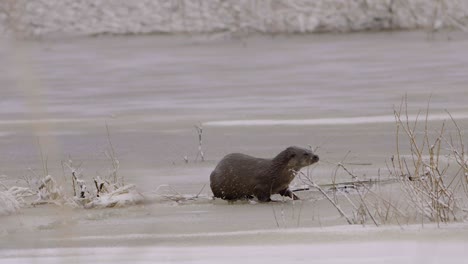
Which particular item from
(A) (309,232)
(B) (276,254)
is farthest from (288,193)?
(B) (276,254)

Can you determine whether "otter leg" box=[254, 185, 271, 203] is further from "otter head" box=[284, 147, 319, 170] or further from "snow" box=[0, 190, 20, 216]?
"snow" box=[0, 190, 20, 216]

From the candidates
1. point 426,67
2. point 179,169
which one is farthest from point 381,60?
point 179,169

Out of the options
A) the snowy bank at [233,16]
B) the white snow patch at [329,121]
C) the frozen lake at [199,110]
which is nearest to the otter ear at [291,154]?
the frozen lake at [199,110]

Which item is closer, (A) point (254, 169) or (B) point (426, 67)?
(A) point (254, 169)

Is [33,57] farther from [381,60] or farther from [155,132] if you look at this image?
[155,132]

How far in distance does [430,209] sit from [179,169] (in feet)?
10.8

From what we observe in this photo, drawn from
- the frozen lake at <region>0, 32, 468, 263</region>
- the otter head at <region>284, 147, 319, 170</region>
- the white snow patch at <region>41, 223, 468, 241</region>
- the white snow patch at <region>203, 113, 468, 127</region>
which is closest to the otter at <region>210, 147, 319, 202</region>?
the otter head at <region>284, 147, 319, 170</region>

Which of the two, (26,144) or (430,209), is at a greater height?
(430,209)

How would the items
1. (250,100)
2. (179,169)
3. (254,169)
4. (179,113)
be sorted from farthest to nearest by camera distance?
1. (250,100)
2. (179,113)
3. (179,169)
4. (254,169)

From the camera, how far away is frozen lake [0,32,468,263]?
19.8ft

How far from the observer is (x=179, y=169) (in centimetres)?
840

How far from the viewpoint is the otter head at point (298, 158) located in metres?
7.17

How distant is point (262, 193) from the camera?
7191 millimetres

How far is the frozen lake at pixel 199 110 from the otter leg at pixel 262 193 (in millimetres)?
266
